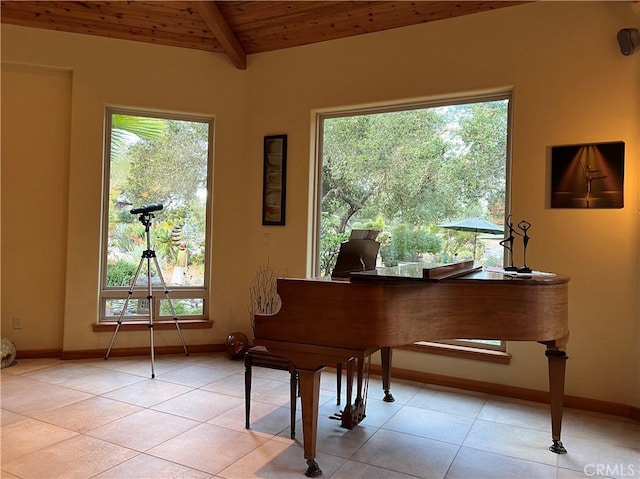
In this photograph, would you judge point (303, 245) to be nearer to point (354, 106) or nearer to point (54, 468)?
point (354, 106)

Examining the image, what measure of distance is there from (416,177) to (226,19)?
2.41 meters

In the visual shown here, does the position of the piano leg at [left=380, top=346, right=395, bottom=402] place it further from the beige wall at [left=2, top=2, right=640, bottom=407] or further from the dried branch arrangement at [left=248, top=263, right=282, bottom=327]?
the dried branch arrangement at [left=248, top=263, right=282, bottom=327]

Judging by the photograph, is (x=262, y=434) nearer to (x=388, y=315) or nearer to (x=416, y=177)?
(x=388, y=315)

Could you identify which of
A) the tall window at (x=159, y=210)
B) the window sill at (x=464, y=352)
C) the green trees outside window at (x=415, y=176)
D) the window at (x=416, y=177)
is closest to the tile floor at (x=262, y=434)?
the window sill at (x=464, y=352)

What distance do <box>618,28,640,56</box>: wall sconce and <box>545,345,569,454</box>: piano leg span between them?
214 centimetres

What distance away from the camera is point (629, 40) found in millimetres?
2941

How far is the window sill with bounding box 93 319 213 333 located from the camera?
4266 millimetres

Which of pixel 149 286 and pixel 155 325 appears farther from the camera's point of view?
pixel 155 325

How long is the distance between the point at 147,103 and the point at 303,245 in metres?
2.14

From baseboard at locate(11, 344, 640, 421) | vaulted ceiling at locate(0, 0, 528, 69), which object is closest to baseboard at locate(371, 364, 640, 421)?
baseboard at locate(11, 344, 640, 421)

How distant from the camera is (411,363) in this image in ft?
12.5

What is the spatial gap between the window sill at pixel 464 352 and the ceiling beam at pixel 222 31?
3367 millimetres

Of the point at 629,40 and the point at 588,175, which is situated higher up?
the point at 629,40

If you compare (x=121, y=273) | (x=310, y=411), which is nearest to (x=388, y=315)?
(x=310, y=411)
